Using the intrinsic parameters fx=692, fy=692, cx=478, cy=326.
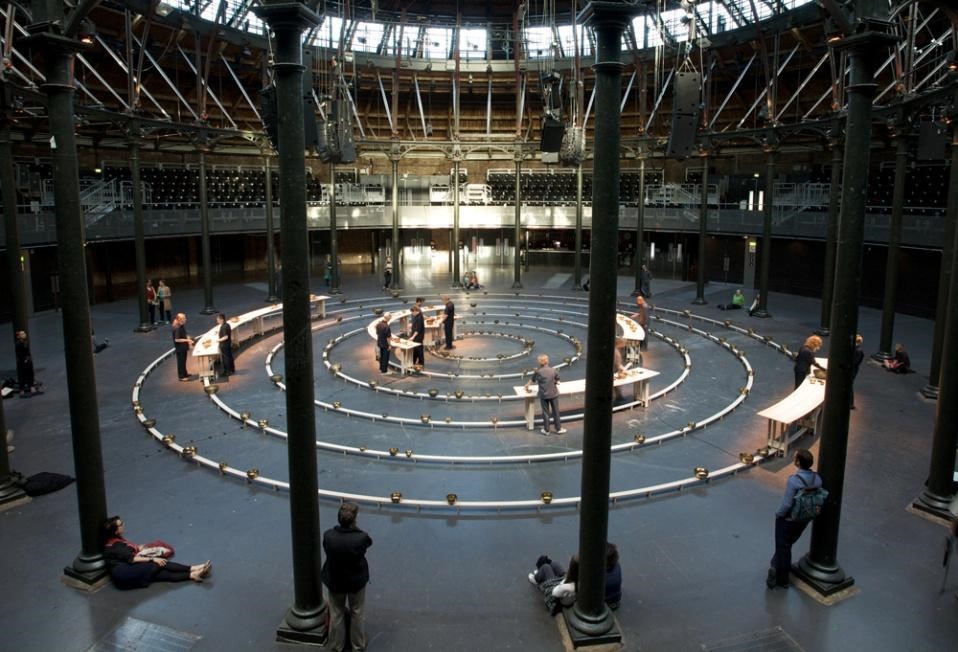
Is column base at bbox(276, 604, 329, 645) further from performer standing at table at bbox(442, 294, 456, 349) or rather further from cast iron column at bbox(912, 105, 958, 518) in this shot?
performer standing at table at bbox(442, 294, 456, 349)

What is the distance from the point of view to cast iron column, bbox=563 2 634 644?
608 cm

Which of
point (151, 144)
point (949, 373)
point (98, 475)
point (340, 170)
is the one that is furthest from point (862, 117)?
point (340, 170)

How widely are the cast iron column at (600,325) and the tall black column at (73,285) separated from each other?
565 cm

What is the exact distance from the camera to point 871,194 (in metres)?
28.0

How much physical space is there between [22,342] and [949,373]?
17.6 m

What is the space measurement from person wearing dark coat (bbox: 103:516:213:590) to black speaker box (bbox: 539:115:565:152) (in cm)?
1361

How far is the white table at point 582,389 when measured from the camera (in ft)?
45.0

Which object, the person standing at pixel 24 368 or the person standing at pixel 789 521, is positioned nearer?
the person standing at pixel 789 521

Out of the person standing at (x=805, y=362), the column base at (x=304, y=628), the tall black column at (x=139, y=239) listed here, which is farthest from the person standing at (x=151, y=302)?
the person standing at (x=805, y=362)

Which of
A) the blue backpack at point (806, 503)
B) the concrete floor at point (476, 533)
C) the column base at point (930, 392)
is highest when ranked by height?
the blue backpack at point (806, 503)

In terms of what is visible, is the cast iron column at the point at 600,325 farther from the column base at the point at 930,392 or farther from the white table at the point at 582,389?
the column base at the point at 930,392

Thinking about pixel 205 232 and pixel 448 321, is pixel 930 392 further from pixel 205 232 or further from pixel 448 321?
pixel 205 232

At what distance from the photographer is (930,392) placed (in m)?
15.4

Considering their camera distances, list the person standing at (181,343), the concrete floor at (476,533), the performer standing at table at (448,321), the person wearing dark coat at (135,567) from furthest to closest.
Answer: the performer standing at table at (448,321) → the person standing at (181,343) → the person wearing dark coat at (135,567) → the concrete floor at (476,533)
